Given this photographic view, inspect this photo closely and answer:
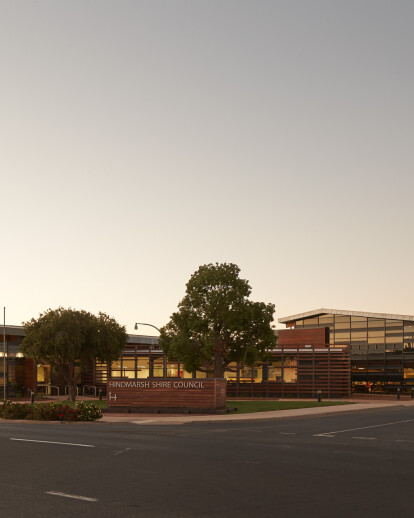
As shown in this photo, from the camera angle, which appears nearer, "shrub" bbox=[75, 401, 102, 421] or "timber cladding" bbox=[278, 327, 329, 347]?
"shrub" bbox=[75, 401, 102, 421]

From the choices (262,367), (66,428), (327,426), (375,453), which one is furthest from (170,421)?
(262,367)

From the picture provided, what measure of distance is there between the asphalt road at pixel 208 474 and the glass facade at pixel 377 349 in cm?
4768

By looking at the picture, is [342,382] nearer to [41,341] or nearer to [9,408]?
[41,341]

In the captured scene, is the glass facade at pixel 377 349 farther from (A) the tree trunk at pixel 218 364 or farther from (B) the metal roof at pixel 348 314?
(A) the tree trunk at pixel 218 364

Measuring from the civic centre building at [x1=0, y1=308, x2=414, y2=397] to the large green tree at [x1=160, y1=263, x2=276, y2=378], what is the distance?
4.72 meters

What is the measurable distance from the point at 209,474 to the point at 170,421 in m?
16.2

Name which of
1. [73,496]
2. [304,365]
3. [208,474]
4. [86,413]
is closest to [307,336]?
[304,365]

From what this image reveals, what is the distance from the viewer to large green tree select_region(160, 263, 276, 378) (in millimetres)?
45781

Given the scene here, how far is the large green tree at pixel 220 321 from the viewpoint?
45.8 m

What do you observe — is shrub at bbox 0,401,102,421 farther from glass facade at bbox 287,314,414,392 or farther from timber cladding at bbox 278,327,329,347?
glass facade at bbox 287,314,414,392

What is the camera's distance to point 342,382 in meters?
56.4

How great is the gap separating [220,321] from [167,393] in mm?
11834

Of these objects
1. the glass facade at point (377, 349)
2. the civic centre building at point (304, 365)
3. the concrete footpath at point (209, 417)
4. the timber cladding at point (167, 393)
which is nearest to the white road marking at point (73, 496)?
the concrete footpath at point (209, 417)

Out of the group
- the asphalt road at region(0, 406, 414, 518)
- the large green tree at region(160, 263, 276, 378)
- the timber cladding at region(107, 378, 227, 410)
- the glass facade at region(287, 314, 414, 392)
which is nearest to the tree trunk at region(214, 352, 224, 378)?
the large green tree at region(160, 263, 276, 378)
